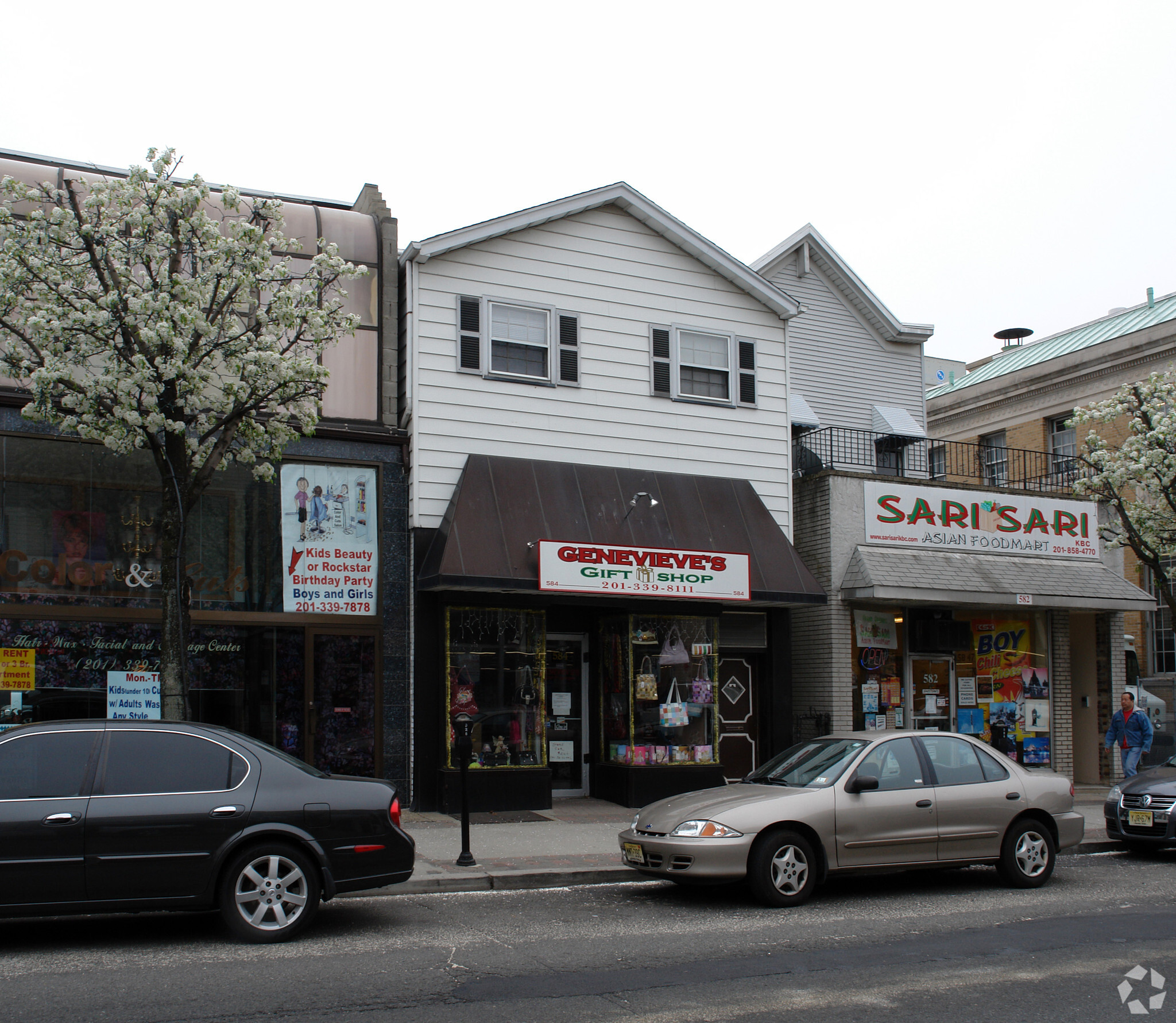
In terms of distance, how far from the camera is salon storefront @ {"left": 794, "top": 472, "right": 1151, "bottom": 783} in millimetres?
17406

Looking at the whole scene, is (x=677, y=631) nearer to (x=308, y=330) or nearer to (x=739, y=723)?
(x=739, y=723)

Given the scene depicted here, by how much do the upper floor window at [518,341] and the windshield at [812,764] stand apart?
6.93 m

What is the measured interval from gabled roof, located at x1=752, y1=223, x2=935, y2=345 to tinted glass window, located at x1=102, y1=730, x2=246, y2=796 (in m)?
15.1

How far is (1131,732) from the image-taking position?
16.4 meters

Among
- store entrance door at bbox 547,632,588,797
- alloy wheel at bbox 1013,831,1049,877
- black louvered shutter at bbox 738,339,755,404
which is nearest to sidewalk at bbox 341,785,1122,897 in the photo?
store entrance door at bbox 547,632,588,797

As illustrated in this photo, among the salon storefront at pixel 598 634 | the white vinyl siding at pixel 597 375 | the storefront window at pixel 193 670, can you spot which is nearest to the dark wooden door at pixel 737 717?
the salon storefront at pixel 598 634

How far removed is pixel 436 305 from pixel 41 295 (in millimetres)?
5370

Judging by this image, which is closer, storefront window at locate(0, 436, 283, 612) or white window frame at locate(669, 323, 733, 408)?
storefront window at locate(0, 436, 283, 612)

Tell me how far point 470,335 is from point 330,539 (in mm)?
3338

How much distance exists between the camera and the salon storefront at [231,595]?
1312cm

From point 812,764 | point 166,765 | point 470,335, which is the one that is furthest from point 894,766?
point 470,335

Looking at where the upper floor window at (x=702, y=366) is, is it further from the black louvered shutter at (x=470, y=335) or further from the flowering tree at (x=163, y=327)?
the flowering tree at (x=163, y=327)

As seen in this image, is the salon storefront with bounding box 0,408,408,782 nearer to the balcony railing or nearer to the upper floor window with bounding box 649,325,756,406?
the upper floor window with bounding box 649,325,756,406

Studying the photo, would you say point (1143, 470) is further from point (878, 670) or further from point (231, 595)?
point (231, 595)
